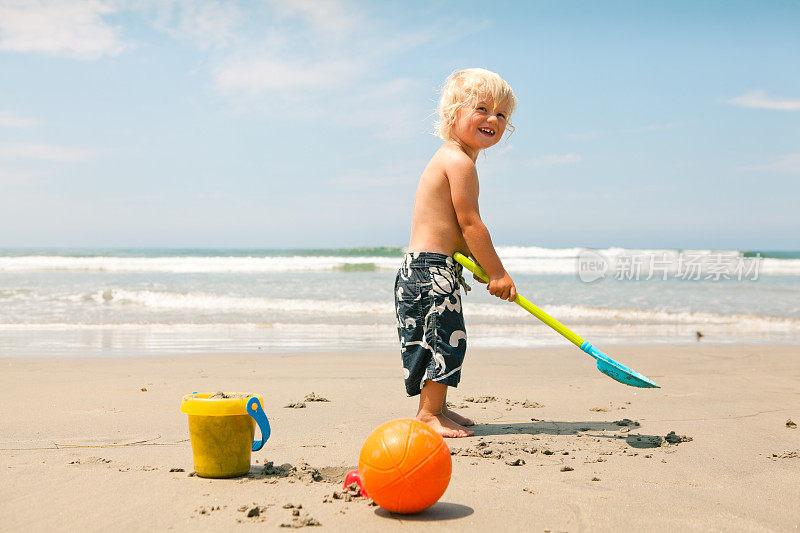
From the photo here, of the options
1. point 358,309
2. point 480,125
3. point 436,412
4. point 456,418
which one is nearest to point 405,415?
point 456,418

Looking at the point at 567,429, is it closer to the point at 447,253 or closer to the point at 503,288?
the point at 503,288

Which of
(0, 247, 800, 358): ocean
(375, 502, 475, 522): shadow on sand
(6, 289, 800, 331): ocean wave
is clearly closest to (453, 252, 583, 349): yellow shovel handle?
(375, 502, 475, 522): shadow on sand

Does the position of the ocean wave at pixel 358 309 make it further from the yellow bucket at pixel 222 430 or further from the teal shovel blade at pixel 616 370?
the yellow bucket at pixel 222 430

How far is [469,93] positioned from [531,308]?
114cm

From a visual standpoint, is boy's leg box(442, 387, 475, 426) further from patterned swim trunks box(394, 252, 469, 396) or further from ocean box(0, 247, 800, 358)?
ocean box(0, 247, 800, 358)

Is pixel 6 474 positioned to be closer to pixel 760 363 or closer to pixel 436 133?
pixel 436 133

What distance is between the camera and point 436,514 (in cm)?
222

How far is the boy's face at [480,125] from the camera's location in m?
3.41

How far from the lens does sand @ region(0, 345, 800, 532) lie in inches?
86.7

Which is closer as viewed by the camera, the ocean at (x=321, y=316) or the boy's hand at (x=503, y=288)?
the boy's hand at (x=503, y=288)

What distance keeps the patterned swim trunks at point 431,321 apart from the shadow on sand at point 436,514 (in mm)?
1010

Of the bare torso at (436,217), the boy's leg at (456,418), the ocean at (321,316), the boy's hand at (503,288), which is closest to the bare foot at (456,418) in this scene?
the boy's leg at (456,418)

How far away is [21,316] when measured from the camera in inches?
371

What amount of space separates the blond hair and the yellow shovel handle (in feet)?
2.31
